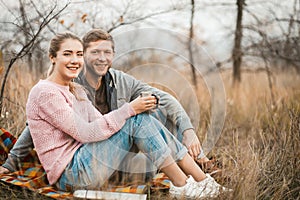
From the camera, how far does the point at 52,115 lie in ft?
6.75

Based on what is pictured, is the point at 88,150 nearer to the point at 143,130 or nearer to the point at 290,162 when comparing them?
the point at 143,130

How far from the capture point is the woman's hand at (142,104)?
82.8 inches

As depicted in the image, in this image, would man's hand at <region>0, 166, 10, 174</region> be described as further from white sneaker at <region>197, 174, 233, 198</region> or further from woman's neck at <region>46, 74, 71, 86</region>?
white sneaker at <region>197, 174, 233, 198</region>

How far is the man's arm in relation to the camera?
233cm

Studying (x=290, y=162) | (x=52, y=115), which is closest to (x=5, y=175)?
(x=52, y=115)

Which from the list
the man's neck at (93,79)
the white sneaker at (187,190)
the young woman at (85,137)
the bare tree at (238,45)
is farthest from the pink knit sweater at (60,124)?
the bare tree at (238,45)

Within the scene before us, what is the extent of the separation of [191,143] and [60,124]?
74cm

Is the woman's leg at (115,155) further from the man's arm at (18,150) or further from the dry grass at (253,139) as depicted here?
the man's arm at (18,150)

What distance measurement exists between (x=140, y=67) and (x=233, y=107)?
6.83 ft

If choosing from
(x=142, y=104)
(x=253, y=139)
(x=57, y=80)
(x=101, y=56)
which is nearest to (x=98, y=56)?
(x=101, y=56)

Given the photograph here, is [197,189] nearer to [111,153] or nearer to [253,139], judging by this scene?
[111,153]

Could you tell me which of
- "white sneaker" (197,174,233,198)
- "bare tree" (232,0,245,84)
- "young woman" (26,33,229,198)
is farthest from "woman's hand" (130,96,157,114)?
"bare tree" (232,0,245,84)

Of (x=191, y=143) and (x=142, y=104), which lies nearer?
(x=142, y=104)

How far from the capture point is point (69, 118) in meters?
2.05
